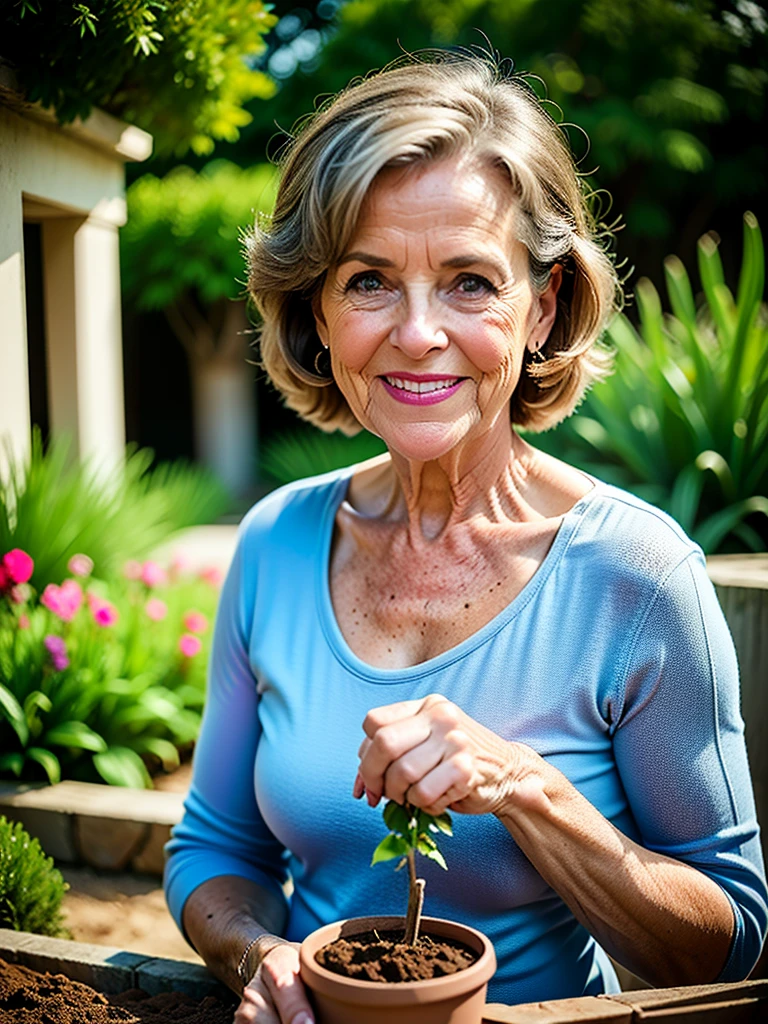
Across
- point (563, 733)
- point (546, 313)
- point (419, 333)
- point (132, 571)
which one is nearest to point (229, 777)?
point (563, 733)

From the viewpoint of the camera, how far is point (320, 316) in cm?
187

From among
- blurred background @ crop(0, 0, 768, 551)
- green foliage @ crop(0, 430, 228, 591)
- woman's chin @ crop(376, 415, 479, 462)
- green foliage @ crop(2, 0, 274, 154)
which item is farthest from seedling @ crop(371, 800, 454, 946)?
blurred background @ crop(0, 0, 768, 551)

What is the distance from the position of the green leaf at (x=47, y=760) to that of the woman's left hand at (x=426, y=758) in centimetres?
205

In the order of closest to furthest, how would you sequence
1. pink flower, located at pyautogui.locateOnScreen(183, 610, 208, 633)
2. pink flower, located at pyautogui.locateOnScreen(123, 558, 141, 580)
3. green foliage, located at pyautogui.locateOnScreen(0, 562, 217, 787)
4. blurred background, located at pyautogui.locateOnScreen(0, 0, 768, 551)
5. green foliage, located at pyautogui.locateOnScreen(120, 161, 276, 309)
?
green foliage, located at pyautogui.locateOnScreen(0, 562, 217, 787), pink flower, located at pyautogui.locateOnScreen(183, 610, 208, 633), pink flower, located at pyautogui.locateOnScreen(123, 558, 141, 580), green foliage, located at pyautogui.locateOnScreen(120, 161, 276, 309), blurred background, located at pyautogui.locateOnScreen(0, 0, 768, 551)

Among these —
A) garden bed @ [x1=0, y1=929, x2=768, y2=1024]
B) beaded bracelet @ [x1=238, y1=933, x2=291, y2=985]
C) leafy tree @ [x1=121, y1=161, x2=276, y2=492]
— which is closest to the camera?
garden bed @ [x1=0, y1=929, x2=768, y2=1024]

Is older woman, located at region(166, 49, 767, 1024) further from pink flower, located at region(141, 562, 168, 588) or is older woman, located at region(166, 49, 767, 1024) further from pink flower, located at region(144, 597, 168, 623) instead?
pink flower, located at region(141, 562, 168, 588)

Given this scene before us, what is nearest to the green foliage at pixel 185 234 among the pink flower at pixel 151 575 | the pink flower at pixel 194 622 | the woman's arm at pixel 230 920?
the pink flower at pixel 151 575

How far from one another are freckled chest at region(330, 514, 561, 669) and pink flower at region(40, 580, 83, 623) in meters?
1.68

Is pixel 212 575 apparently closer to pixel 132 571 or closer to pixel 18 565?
pixel 132 571

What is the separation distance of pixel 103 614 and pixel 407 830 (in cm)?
242

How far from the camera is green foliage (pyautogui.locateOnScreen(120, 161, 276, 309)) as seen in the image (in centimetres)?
1147

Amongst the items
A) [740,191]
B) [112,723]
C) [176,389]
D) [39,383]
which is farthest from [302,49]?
[112,723]

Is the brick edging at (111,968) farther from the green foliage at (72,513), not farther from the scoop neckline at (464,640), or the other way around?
the green foliage at (72,513)

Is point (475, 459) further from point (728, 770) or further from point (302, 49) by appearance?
point (302, 49)
